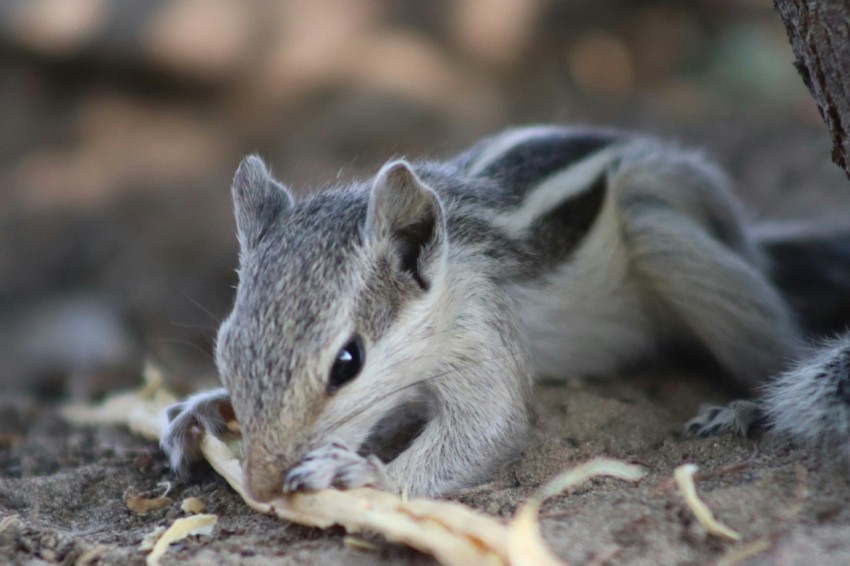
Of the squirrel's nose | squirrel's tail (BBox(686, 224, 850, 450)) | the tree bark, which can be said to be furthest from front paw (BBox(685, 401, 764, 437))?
the squirrel's nose

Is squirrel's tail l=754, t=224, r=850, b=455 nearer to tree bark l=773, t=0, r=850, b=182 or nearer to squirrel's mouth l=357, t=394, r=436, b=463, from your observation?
tree bark l=773, t=0, r=850, b=182

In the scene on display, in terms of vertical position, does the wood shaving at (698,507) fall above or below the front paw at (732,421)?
above

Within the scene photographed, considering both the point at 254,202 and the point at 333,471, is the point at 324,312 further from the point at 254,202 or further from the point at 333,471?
the point at 254,202

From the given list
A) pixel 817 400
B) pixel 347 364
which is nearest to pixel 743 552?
pixel 817 400

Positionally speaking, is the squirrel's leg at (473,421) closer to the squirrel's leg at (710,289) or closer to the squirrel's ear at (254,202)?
the squirrel's ear at (254,202)

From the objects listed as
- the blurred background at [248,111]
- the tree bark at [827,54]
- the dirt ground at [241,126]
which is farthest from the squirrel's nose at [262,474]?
the blurred background at [248,111]
